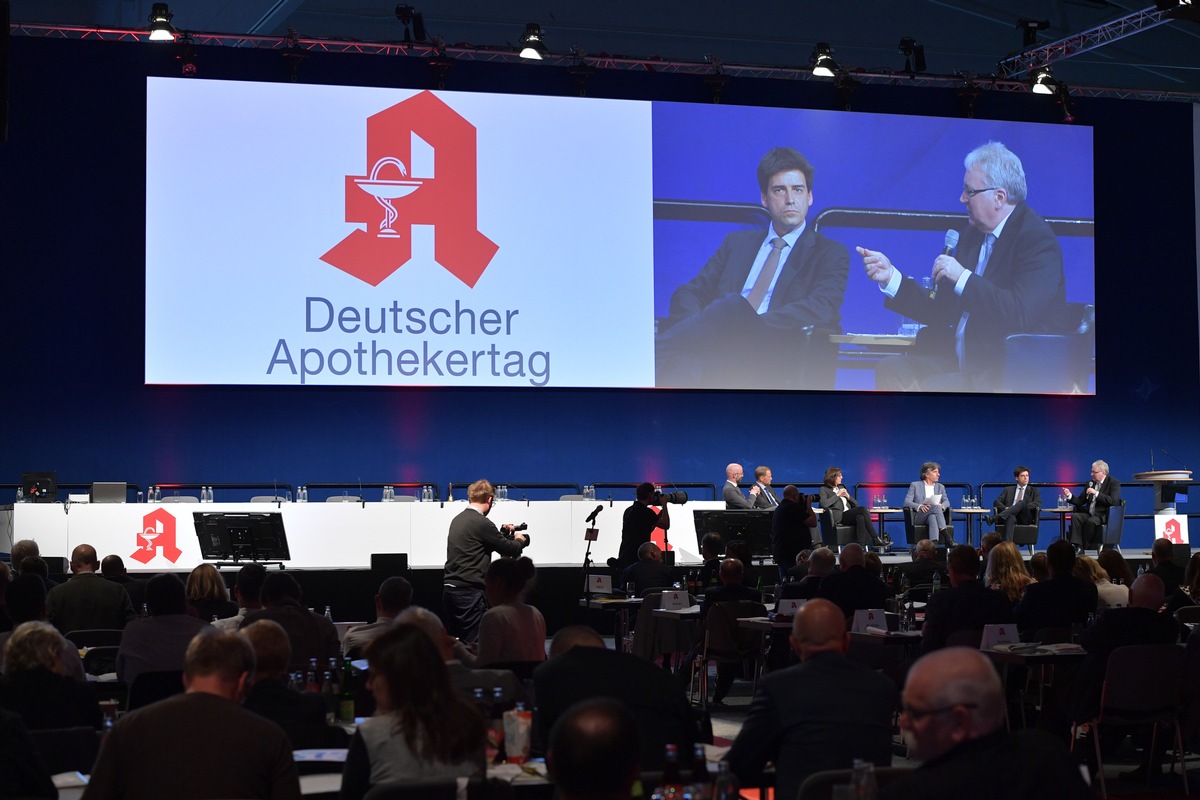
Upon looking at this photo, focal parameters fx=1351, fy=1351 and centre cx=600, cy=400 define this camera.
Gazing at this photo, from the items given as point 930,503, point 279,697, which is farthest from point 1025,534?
point 279,697

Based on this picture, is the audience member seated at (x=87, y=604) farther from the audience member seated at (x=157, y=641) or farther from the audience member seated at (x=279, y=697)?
the audience member seated at (x=279, y=697)

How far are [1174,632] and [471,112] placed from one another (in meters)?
9.93

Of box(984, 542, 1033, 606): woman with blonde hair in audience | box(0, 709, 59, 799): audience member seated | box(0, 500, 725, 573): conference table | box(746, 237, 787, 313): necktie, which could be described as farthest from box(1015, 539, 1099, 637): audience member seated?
box(746, 237, 787, 313): necktie

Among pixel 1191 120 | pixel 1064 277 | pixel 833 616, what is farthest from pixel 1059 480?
pixel 833 616

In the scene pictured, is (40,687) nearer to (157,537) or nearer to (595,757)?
(595,757)

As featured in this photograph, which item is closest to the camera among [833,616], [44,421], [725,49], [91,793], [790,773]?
[91,793]

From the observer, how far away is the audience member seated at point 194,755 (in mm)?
2860

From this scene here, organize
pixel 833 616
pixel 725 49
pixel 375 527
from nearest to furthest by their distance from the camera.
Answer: pixel 833 616 < pixel 375 527 < pixel 725 49

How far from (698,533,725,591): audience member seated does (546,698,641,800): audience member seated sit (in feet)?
25.7

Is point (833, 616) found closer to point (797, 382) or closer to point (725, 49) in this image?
point (797, 382)

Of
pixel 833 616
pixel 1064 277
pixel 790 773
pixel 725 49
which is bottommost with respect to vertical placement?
pixel 790 773

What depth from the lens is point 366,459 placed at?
1470cm

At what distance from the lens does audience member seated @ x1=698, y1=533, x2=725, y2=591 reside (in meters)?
9.96

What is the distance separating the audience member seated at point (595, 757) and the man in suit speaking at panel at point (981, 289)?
1357 cm
